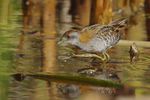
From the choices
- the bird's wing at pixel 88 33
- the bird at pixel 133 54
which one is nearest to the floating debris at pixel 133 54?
the bird at pixel 133 54

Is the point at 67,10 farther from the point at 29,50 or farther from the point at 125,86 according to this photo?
the point at 125,86

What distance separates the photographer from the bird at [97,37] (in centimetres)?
117

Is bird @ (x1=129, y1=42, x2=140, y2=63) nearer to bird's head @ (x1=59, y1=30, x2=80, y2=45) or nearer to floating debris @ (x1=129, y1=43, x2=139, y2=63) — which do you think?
floating debris @ (x1=129, y1=43, x2=139, y2=63)

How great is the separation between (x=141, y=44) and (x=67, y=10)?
0.22 metres

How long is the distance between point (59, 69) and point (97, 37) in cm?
13

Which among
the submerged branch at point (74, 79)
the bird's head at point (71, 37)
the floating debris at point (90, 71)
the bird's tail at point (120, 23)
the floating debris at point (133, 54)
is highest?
the bird's tail at point (120, 23)

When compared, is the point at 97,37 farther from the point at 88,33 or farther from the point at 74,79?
the point at 74,79

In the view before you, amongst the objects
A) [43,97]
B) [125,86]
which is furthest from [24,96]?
[125,86]

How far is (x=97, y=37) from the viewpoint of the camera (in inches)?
46.0

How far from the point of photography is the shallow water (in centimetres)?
116

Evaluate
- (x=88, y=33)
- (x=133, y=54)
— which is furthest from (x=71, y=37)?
→ (x=133, y=54)

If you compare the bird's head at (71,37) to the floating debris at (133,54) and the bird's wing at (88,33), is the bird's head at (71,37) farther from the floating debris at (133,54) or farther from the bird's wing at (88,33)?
the floating debris at (133,54)

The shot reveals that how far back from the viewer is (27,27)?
1185 millimetres

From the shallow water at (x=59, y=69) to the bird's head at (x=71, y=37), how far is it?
0.7 inches
